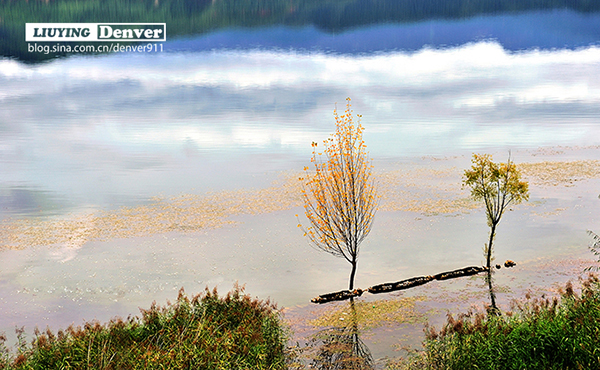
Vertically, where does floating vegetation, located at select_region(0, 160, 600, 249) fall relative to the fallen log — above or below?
above

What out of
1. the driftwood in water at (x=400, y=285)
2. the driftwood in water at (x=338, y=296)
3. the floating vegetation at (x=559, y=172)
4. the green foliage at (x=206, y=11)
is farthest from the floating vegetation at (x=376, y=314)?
the green foliage at (x=206, y=11)

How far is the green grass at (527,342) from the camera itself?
12578 millimetres

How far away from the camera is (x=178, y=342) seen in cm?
1398

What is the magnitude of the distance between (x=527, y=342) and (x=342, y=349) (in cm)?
591

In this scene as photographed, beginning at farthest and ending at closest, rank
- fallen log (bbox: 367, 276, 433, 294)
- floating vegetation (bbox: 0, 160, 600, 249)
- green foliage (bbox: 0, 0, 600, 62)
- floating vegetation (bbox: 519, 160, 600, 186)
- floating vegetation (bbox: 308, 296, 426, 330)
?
green foliage (bbox: 0, 0, 600, 62) < floating vegetation (bbox: 519, 160, 600, 186) < floating vegetation (bbox: 0, 160, 600, 249) < fallen log (bbox: 367, 276, 433, 294) < floating vegetation (bbox: 308, 296, 426, 330)

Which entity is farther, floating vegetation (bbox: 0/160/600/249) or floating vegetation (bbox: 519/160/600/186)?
floating vegetation (bbox: 519/160/600/186)

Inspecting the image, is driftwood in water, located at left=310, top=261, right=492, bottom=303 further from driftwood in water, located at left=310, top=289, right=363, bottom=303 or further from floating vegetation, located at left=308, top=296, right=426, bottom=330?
floating vegetation, located at left=308, top=296, right=426, bottom=330

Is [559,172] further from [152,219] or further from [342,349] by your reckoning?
[342,349]

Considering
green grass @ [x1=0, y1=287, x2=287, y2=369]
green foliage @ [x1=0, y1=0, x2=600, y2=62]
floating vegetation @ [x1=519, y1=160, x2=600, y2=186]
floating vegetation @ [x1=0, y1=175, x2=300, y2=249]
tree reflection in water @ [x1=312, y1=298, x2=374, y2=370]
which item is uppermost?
green foliage @ [x1=0, y1=0, x2=600, y2=62]

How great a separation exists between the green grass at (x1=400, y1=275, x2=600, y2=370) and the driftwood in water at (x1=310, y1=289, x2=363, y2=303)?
19.3ft

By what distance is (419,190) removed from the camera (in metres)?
37.9

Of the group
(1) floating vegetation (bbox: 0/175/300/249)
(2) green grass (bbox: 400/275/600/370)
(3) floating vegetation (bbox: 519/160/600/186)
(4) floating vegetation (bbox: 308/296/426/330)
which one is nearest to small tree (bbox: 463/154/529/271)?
(4) floating vegetation (bbox: 308/296/426/330)

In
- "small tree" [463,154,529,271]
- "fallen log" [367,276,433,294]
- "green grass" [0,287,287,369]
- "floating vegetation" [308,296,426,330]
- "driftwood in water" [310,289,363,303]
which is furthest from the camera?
"small tree" [463,154,529,271]

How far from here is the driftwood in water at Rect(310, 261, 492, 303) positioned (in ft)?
71.7
